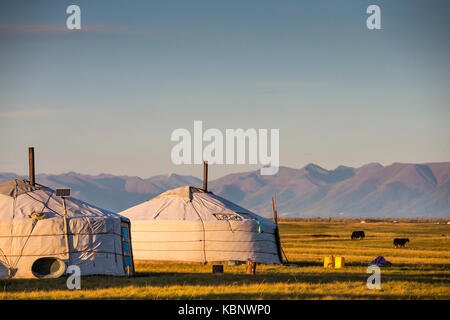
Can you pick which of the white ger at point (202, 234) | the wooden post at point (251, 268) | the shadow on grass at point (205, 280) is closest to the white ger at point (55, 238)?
the shadow on grass at point (205, 280)

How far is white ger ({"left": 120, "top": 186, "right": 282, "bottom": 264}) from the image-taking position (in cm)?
2744

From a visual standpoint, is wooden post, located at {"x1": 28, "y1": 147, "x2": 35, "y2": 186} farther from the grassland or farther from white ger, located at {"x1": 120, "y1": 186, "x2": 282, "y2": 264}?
white ger, located at {"x1": 120, "y1": 186, "x2": 282, "y2": 264}

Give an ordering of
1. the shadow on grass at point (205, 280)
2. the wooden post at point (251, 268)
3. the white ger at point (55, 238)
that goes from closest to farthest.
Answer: the shadow on grass at point (205, 280)
the white ger at point (55, 238)
the wooden post at point (251, 268)

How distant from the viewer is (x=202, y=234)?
2752 centimetres

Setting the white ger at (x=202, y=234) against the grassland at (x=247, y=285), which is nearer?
the grassland at (x=247, y=285)

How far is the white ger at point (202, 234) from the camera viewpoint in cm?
2744

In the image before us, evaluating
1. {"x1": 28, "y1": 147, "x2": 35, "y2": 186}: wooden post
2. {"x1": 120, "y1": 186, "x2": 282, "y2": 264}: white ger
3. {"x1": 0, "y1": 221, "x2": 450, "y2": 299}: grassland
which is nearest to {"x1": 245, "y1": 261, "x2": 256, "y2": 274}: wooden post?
{"x1": 0, "y1": 221, "x2": 450, "y2": 299}: grassland

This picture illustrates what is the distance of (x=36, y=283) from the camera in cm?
1977

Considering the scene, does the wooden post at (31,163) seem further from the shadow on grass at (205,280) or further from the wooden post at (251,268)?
the wooden post at (251,268)

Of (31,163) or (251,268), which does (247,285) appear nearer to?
(251,268)

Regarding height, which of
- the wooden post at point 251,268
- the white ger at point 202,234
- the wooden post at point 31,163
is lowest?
the wooden post at point 251,268

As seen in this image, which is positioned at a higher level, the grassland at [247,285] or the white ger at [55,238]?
the white ger at [55,238]

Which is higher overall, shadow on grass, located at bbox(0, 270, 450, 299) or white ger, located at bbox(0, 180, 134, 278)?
white ger, located at bbox(0, 180, 134, 278)
